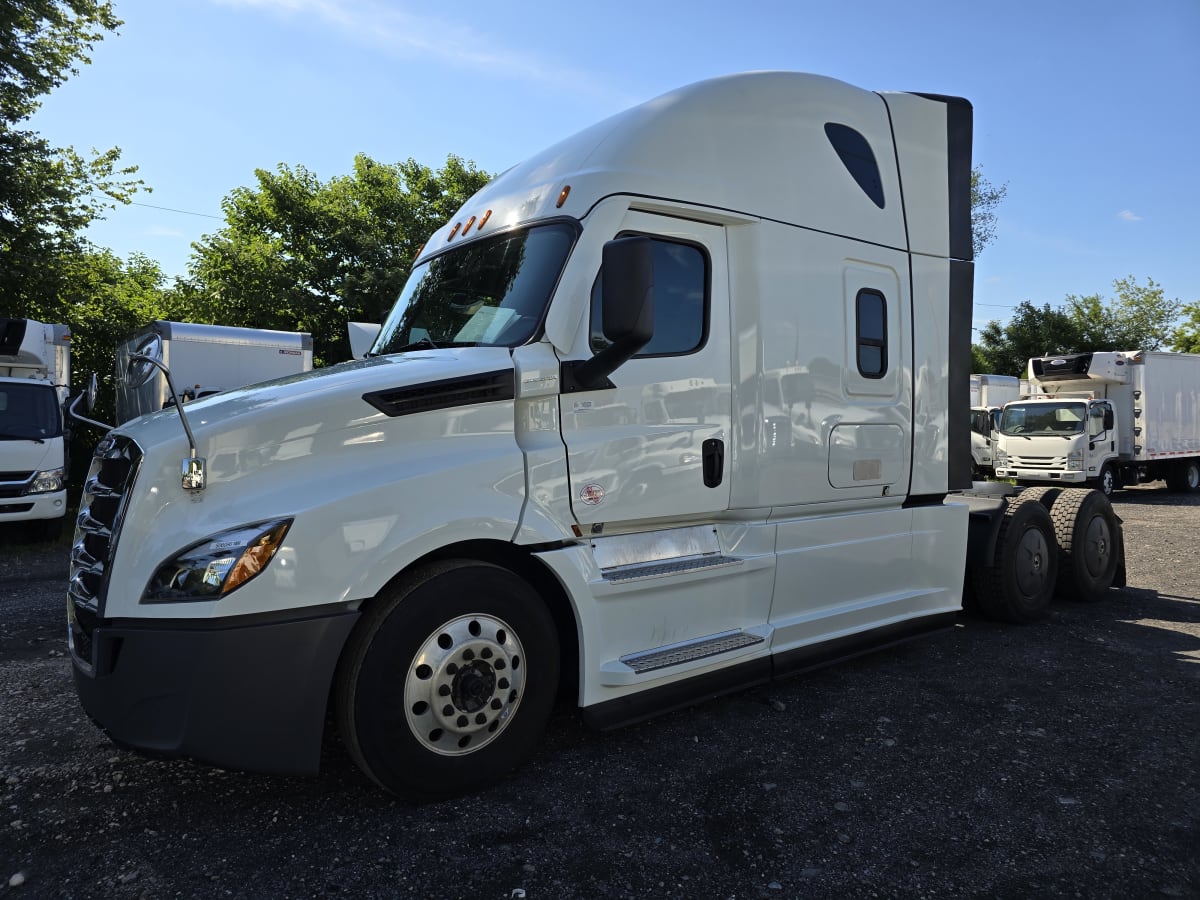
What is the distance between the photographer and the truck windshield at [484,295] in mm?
3688

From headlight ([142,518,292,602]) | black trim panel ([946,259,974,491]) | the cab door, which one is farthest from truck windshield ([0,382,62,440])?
black trim panel ([946,259,974,491])

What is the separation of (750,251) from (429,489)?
2245 mm

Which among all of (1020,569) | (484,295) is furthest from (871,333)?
(1020,569)

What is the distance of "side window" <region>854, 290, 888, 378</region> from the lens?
4855 mm

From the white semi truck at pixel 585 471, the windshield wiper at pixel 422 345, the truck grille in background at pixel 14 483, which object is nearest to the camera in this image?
the white semi truck at pixel 585 471

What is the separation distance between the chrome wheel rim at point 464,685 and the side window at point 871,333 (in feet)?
9.29

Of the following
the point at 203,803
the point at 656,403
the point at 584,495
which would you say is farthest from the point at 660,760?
the point at 203,803

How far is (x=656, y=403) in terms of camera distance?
151 inches

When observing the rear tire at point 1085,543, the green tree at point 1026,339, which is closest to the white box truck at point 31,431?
the rear tire at point 1085,543

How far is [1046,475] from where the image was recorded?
17688 mm

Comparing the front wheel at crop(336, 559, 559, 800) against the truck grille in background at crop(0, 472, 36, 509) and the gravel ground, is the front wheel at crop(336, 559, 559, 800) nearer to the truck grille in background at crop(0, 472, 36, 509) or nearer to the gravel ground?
the gravel ground

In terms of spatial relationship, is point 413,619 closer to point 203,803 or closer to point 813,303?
point 203,803

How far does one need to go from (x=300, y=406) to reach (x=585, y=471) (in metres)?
1.24

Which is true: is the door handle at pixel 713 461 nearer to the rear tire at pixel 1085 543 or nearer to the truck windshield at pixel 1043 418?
the rear tire at pixel 1085 543
